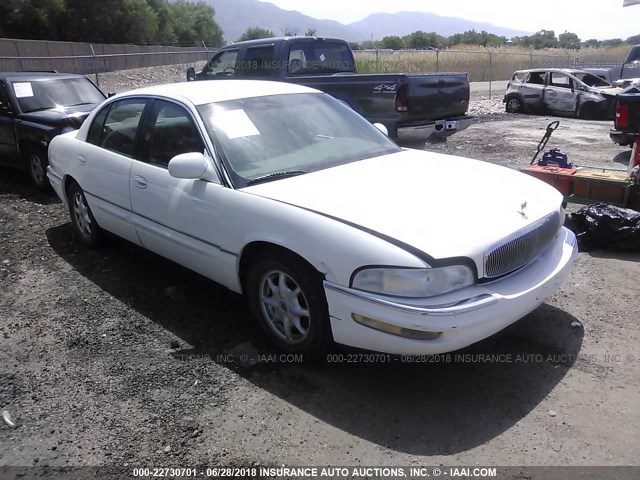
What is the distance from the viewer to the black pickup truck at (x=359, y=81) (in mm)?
8234

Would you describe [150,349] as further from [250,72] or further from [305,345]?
[250,72]

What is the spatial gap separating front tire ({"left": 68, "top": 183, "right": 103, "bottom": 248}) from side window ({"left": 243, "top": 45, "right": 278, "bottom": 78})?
4.72 m

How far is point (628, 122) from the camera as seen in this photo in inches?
316

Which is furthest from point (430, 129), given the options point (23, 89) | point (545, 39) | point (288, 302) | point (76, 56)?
point (545, 39)

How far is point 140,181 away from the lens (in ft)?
13.9

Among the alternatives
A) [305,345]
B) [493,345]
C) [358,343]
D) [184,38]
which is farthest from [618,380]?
[184,38]

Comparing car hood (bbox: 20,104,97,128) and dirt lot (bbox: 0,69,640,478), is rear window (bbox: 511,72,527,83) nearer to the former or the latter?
car hood (bbox: 20,104,97,128)

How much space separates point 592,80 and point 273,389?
16.8 m

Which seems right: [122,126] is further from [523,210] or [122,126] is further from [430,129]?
[430,129]

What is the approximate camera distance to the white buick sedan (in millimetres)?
2830

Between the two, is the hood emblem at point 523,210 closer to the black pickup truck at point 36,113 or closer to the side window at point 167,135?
the side window at point 167,135

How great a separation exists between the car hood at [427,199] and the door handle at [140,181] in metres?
1.12

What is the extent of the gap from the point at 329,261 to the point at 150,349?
4.98ft

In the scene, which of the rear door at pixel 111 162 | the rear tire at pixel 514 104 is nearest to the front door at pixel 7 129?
the rear door at pixel 111 162
